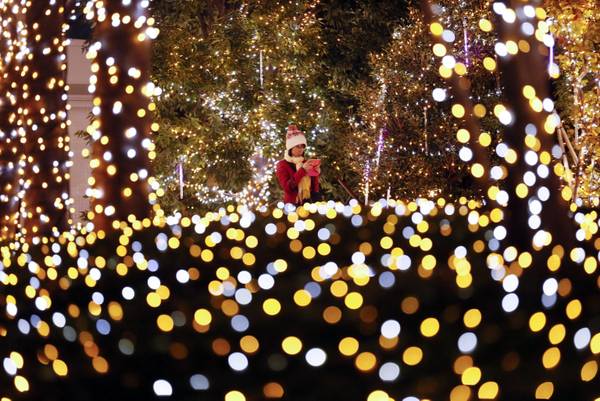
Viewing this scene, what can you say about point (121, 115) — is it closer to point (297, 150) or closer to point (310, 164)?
point (310, 164)

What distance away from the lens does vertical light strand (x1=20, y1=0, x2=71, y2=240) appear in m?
3.78

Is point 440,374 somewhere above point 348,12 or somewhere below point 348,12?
below

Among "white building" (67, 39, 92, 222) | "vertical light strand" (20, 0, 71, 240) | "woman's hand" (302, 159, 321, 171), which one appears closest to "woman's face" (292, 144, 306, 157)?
"woman's hand" (302, 159, 321, 171)

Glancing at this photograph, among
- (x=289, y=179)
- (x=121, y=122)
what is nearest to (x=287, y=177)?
(x=289, y=179)

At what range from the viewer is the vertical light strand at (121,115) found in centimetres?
333

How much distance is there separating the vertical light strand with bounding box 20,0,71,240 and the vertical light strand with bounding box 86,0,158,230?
49 centimetres

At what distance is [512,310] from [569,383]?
0.87 ft

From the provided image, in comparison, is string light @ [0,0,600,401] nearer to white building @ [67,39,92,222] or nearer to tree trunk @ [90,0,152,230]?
tree trunk @ [90,0,152,230]

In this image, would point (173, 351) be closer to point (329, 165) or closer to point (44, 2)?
point (44, 2)

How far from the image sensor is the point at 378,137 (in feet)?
28.3

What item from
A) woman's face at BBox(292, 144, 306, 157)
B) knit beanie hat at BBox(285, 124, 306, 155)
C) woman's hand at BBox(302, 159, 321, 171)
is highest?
knit beanie hat at BBox(285, 124, 306, 155)

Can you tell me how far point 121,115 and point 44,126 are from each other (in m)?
0.67

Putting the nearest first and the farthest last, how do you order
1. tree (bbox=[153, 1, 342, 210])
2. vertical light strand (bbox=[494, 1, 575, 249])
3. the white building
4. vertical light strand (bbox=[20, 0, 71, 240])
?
vertical light strand (bbox=[494, 1, 575, 249])
vertical light strand (bbox=[20, 0, 71, 240])
tree (bbox=[153, 1, 342, 210])
the white building

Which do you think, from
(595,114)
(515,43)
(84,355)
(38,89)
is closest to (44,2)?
(38,89)
